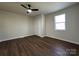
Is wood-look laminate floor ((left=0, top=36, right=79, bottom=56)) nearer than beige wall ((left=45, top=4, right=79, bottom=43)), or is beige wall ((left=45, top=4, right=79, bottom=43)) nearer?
wood-look laminate floor ((left=0, top=36, right=79, bottom=56))

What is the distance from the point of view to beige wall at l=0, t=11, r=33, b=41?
5.41 m

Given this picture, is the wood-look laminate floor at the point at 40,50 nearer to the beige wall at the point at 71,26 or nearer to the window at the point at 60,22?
the beige wall at the point at 71,26

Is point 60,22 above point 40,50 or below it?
above

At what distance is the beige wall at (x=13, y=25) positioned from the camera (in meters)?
5.41

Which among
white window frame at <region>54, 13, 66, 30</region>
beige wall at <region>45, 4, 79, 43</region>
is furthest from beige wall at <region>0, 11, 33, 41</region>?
beige wall at <region>45, 4, 79, 43</region>

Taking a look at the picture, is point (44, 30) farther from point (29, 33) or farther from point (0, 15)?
point (0, 15)

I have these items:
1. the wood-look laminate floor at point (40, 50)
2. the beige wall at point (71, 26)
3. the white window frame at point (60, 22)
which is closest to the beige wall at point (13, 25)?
the wood-look laminate floor at point (40, 50)

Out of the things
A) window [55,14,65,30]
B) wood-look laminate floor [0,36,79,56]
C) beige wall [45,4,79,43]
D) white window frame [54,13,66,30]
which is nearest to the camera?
wood-look laminate floor [0,36,79,56]

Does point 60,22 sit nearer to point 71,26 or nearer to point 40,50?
point 71,26

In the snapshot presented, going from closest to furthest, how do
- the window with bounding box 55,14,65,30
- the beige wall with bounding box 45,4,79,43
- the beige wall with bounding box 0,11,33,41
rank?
the beige wall with bounding box 45,4,79,43, the window with bounding box 55,14,65,30, the beige wall with bounding box 0,11,33,41

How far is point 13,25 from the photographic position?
623 centimetres

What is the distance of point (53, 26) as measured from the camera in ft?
20.9

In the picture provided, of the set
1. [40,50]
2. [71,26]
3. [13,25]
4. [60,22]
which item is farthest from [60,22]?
[13,25]

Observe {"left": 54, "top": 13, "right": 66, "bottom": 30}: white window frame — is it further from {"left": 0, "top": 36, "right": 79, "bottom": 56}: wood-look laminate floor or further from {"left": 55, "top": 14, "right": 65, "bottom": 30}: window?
{"left": 0, "top": 36, "right": 79, "bottom": 56}: wood-look laminate floor
